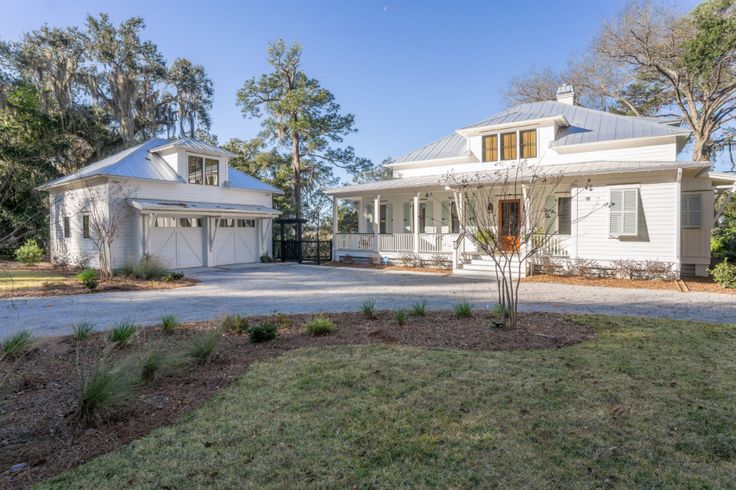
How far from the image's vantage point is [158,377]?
417cm

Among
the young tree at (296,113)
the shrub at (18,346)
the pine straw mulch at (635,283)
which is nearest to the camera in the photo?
the shrub at (18,346)

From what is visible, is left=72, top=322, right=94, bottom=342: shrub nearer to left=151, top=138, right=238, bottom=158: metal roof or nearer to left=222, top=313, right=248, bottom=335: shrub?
left=222, top=313, right=248, bottom=335: shrub

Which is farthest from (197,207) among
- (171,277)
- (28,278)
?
(28,278)

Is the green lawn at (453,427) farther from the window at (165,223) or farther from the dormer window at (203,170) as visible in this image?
the dormer window at (203,170)

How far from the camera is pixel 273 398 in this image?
3.67 metres

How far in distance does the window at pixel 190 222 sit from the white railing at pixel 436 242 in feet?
31.0

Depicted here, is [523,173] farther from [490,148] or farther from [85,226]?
[85,226]

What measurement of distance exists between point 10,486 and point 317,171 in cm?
2458

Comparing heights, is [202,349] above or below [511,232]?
below

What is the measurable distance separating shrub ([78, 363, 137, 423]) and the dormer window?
600 inches

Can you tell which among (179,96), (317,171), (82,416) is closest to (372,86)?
(317,171)

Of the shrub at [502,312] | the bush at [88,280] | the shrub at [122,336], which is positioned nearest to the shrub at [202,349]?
the shrub at [122,336]

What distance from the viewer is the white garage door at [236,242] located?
17828 millimetres

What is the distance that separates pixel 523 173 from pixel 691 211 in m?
5.91
